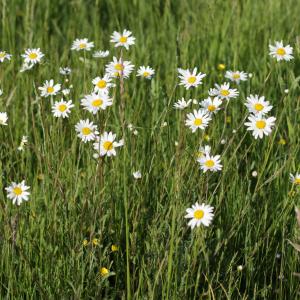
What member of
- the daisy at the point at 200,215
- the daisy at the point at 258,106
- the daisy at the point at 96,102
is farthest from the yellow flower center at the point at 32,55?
the daisy at the point at 200,215

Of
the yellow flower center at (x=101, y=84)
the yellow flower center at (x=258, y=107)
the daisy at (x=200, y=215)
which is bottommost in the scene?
the daisy at (x=200, y=215)

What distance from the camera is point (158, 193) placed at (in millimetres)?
2123

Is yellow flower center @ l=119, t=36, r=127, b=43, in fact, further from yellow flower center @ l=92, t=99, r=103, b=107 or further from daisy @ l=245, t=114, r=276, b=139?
daisy @ l=245, t=114, r=276, b=139

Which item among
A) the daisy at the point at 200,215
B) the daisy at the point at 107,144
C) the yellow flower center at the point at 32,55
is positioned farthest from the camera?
the yellow flower center at the point at 32,55

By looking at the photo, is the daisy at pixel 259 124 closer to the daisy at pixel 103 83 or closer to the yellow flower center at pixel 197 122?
the yellow flower center at pixel 197 122

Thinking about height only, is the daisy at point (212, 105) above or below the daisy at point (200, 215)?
above

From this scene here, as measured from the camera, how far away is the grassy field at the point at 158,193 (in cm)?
177

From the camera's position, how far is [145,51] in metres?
2.97

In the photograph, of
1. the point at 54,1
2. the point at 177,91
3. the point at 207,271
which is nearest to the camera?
the point at 207,271

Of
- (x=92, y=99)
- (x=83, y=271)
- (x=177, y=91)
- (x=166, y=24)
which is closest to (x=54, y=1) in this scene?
(x=166, y=24)

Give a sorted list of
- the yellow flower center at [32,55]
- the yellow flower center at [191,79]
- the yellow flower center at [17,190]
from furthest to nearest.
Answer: the yellow flower center at [32,55], the yellow flower center at [191,79], the yellow flower center at [17,190]

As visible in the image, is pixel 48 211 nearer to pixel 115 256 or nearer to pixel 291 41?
pixel 115 256

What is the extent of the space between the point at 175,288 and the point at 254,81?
1.35 meters

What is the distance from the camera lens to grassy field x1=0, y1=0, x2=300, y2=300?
1767 millimetres
